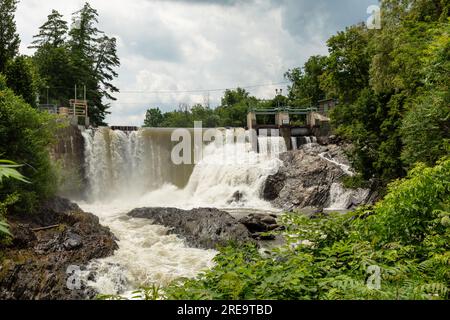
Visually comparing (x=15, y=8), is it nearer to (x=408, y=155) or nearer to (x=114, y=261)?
(x=114, y=261)

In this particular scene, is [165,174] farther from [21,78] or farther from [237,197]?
[21,78]

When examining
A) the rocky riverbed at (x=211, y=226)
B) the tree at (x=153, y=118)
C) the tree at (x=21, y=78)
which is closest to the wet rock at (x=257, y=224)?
the rocky riverbed at (x=211, y=226)

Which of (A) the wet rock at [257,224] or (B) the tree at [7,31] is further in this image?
(B) the tree at [7,31]

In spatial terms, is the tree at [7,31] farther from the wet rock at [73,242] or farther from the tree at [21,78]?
the wet rock at [73,242]

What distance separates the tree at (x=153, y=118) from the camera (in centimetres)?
9020

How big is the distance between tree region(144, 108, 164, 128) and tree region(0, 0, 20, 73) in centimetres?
6920

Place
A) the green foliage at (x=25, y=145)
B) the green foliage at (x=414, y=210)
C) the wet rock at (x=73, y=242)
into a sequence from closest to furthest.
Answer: the green foliage at (x=414, y=210), the wet rock at (x=73, y=242), the green foliage at (x=25, y=145)

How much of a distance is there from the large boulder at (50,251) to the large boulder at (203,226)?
109 inches

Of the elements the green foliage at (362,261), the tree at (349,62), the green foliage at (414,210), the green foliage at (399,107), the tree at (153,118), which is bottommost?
the green foliage at (362,261)

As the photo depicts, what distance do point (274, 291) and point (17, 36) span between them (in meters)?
21.4

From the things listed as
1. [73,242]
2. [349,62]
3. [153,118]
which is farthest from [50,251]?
[153,118]

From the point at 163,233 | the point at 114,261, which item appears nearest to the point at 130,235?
the point at 163,233

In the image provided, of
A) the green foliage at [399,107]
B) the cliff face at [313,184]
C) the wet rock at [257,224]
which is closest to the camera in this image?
the green foliage at [399,107]
